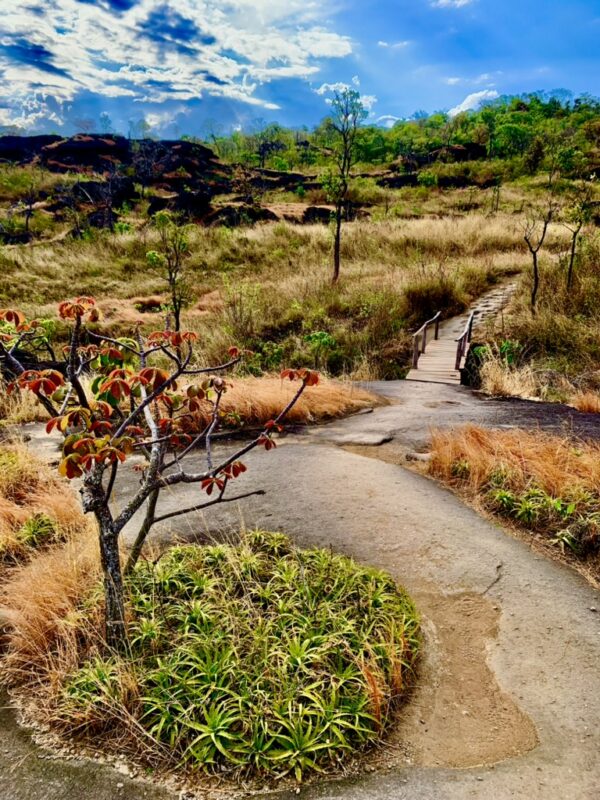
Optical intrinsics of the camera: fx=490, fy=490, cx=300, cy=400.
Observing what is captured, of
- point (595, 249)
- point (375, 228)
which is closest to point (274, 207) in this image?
point (375, 228)

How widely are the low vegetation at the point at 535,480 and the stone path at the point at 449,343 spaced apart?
15.3 feet

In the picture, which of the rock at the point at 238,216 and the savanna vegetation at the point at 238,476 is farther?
the rock at the point at 238,216

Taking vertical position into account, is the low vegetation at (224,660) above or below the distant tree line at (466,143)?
below

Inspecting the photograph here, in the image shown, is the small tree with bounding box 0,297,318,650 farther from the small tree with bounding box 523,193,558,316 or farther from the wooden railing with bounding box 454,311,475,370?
the small tree with bounding box 523,193,558,316

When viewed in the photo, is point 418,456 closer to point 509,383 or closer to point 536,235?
point 509,383

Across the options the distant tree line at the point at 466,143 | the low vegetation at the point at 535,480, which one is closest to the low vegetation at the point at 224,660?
the low vegetation at the point at 535,480

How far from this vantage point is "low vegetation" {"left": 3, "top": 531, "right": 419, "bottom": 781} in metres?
2.47

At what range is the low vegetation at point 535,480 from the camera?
415cm

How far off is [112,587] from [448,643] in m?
2.13

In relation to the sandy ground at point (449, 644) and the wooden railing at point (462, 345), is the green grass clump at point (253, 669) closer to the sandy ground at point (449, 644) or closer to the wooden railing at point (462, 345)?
the sandy ground at point (449, 644)

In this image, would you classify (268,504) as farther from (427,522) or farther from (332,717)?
(332,717)

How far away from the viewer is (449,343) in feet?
41.8

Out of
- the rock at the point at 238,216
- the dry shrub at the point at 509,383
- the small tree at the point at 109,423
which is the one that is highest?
the rock at the point at 238,216

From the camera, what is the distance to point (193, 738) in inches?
98.5
